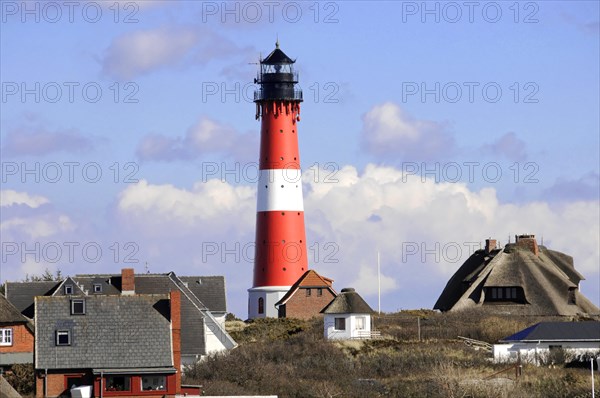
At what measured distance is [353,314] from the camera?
69188mm

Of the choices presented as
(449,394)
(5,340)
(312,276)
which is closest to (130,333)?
(5,340)

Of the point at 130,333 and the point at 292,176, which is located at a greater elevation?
the point at 292,176

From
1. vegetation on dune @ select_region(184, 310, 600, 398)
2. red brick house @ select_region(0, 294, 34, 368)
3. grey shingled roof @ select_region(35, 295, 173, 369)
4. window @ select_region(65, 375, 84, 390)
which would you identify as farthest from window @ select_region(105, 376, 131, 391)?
red brick house @ select_region(0, 294, 34, 368)

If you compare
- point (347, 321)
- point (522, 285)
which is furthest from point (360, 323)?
point (522, 285)

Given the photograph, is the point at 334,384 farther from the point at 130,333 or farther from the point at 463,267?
the point at 463,267

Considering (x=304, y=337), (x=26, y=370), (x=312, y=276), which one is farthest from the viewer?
(x=312, y=276)

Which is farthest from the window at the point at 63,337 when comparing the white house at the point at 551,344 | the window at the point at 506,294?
the window at the point at 506,294

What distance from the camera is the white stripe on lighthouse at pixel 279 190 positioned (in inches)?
3221

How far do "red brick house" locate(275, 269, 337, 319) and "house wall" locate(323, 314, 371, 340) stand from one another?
1160cm

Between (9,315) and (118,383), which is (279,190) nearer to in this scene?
(9,315)

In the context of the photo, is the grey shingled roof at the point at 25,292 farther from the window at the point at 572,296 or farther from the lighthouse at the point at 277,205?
the window at the point at 572,296

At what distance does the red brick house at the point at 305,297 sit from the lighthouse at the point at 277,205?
117cm

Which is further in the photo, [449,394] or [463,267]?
[463,267]

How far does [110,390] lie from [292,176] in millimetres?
29958
